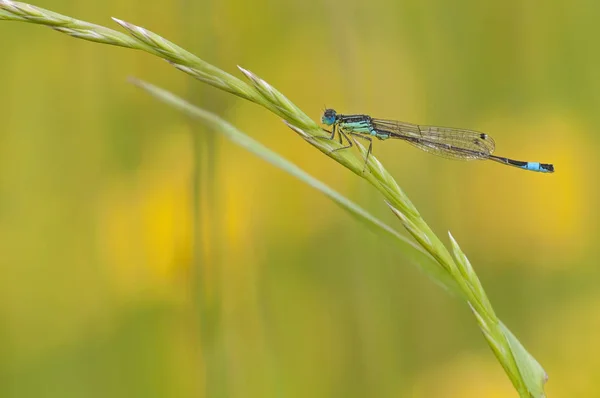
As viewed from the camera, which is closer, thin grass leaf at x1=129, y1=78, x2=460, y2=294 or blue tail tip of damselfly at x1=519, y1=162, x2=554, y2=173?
thin grass leaf at x1=129, y1=78, x2=460, y2=294

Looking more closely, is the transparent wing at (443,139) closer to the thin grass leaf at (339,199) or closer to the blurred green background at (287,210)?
the blurred green background at (287,210)

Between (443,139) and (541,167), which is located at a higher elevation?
(443,139)

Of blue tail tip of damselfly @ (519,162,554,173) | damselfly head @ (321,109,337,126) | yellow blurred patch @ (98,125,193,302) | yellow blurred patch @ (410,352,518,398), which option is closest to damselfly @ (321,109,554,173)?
damselfly head @ (321,109,337,126)

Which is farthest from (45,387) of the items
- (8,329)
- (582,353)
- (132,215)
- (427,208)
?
(582,353)

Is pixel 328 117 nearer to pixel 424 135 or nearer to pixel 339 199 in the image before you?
pixel 424 135

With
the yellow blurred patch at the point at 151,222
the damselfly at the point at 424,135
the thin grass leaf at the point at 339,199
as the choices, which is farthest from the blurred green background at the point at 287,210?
the thin grass leaf at the point at 339,199

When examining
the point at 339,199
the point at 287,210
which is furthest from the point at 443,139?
the point at 339,199

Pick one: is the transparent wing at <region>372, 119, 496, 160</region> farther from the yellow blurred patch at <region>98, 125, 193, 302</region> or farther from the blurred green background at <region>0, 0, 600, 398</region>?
the yellow blurred patch at <region>98, 125, 193, 302</region>
